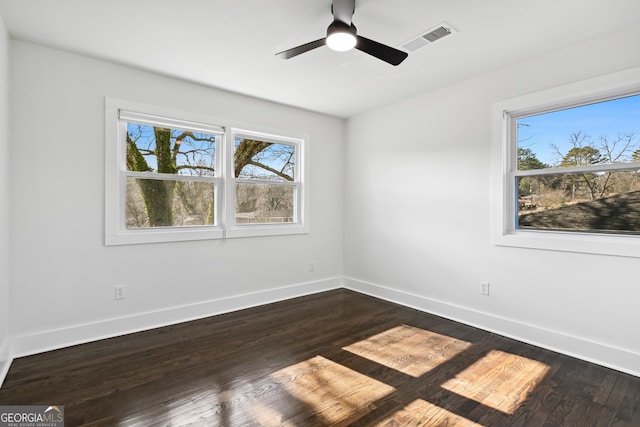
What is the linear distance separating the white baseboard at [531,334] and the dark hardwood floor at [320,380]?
99 mm

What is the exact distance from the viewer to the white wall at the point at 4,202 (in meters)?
2.29

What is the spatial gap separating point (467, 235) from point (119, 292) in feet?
11.3

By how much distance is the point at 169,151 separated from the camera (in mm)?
3422

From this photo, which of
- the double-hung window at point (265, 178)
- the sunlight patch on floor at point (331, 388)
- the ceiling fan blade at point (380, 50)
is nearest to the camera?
the sunlight patch on floor at point (331, 388)

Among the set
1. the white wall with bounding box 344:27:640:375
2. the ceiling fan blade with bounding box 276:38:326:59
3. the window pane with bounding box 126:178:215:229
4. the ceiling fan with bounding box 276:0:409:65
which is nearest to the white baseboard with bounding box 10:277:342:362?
the window pane with bounding box 126:178:215:229

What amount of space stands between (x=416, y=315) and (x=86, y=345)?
10.4 ft

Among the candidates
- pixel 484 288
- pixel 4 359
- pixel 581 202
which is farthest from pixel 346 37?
pixel 4 359

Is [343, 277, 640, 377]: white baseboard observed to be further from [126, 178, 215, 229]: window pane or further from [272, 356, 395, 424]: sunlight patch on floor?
[126, 178, 215, 229]: window pane

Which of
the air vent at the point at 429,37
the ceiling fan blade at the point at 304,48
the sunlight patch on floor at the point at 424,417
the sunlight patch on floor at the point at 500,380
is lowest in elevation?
the sunlight patch on floor at the point at 424,417

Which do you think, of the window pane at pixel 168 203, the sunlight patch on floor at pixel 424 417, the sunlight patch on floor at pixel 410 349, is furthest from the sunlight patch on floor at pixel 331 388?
the window pane at pixel 168 203

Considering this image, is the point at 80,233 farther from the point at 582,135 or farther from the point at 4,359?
the point at 582,135

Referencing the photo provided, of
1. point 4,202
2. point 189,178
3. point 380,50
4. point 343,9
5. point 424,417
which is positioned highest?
point 343,9

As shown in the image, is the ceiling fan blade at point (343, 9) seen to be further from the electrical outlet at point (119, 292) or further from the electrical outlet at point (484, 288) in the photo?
the electrical outlet at point (119, 292)

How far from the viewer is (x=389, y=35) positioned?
251cm
